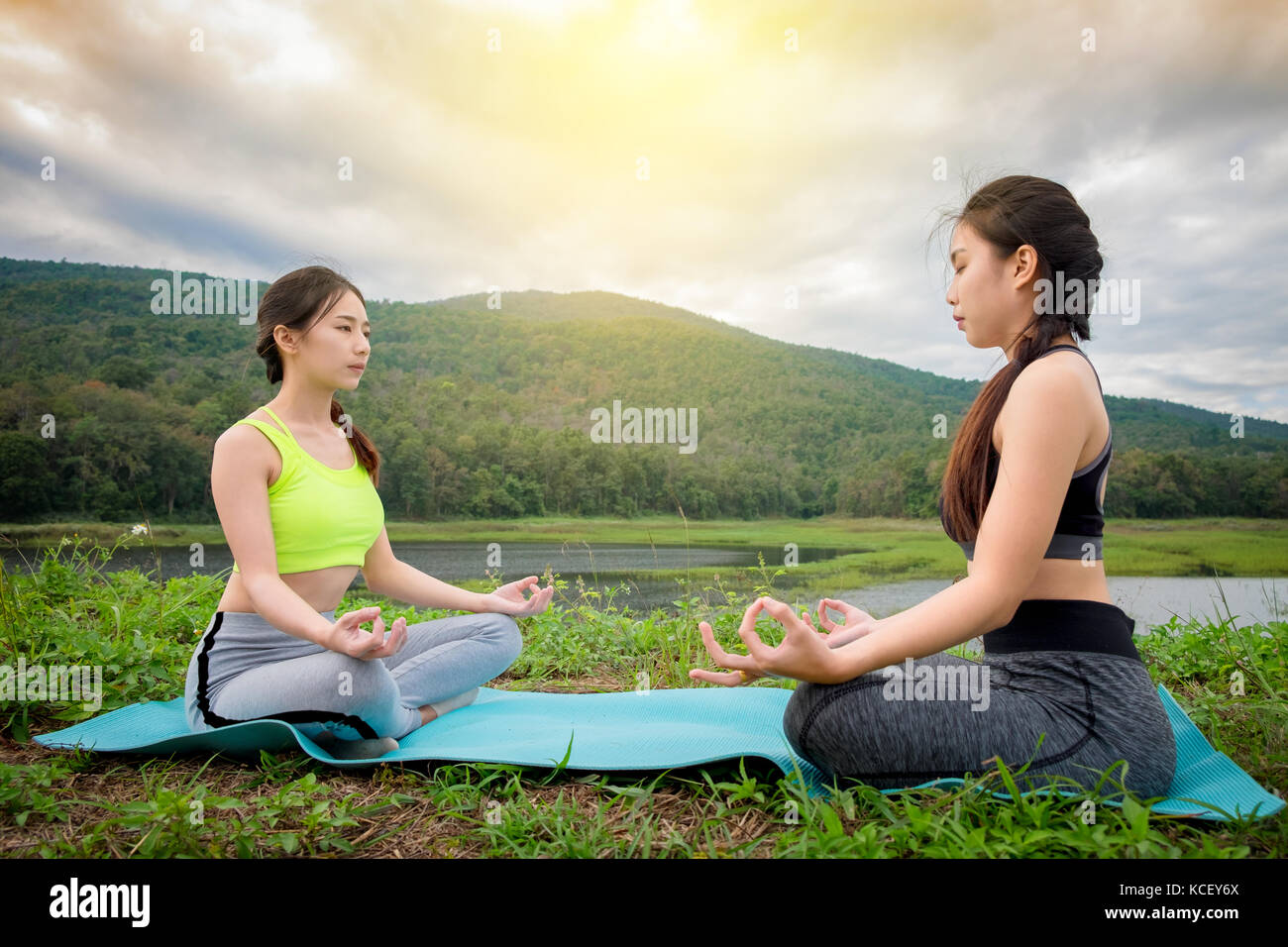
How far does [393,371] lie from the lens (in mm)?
26391

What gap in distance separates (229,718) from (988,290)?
2.73 m

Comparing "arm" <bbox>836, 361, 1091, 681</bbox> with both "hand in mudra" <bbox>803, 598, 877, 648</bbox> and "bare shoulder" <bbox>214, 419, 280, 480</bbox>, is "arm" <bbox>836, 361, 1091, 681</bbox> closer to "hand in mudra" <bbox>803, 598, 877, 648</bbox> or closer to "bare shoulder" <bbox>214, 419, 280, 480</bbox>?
"hand in mudra" <bbox>803, 598, 877, 648</bbox>

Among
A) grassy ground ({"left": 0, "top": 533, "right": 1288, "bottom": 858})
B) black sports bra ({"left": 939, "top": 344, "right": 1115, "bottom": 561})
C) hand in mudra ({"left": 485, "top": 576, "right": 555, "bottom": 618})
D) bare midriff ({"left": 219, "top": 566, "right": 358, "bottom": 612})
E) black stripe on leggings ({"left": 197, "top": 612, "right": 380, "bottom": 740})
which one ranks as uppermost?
black sports bra ({"left": 939, "top": 344, "right": 1115, "bottom": 561})

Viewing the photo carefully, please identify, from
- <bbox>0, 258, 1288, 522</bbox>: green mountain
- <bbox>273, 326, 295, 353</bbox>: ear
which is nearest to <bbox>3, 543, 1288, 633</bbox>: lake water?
<bbox>273, 326, 295, 353</bbox>: ear

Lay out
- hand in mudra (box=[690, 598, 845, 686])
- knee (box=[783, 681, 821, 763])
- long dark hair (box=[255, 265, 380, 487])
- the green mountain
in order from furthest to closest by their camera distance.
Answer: the green mountain < long dark hair (box=[255, 265, 380, 487]) < knee (box=[783, 681, 821, 763]) < hand in mudra (box=[690, 598, 845, 686])

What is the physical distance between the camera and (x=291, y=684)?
2260mm

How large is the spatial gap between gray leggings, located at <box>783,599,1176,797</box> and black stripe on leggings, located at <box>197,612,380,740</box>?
1.48 meters

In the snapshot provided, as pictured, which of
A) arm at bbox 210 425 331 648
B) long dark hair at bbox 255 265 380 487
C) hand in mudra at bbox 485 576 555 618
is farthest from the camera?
hand in mudra at bbox 485 576 555 618

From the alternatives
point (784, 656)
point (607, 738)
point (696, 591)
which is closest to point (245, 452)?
point (607, 738)

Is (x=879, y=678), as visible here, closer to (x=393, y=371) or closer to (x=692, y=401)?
(x=393, y=371)

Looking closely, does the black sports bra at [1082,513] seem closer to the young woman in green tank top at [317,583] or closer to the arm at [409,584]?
the young woman in green tank top at [317,583]

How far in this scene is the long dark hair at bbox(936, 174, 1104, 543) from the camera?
188 cm
